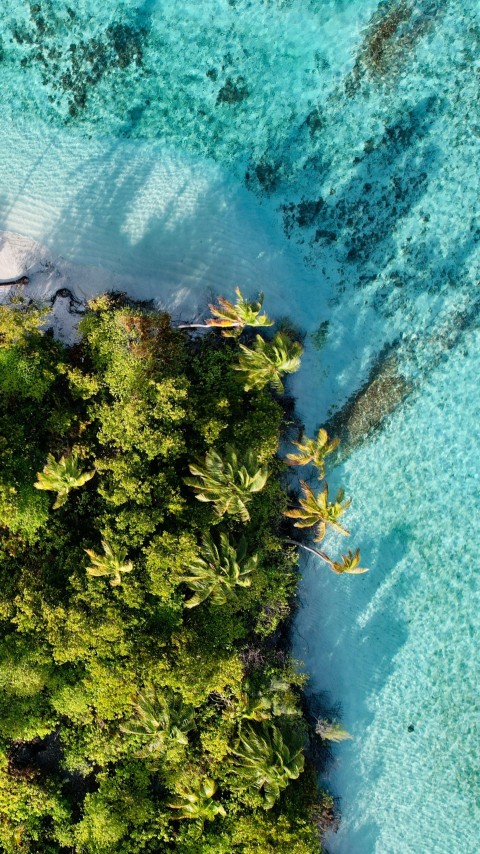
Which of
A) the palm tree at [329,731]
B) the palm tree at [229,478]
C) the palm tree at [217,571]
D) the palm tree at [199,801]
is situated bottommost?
the palm tree at [199,801]

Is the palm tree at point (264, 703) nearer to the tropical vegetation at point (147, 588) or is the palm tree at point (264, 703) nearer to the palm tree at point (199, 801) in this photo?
the tropical vegetation at point (147, 588)

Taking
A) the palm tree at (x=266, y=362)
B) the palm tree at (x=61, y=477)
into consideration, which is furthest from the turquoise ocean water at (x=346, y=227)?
the palm tree at (x=61, y=477)

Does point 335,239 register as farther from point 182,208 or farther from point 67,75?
point 67,75

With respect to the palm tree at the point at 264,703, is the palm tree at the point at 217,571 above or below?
above

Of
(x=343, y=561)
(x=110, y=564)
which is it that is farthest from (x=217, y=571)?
(x=343, y=561)

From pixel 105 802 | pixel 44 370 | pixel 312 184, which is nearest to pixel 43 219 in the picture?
pixel 44 370

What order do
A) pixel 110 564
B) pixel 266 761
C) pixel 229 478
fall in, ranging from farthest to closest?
pixel 266 761
pixel 110 564
pixel 229 478

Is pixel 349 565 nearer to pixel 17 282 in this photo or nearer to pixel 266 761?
pixel 266 761
